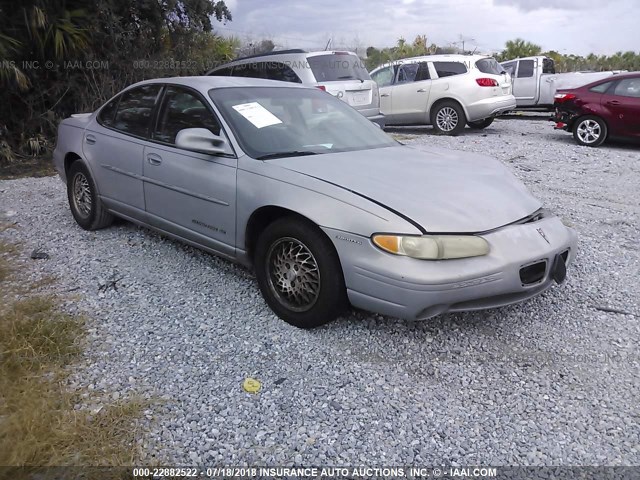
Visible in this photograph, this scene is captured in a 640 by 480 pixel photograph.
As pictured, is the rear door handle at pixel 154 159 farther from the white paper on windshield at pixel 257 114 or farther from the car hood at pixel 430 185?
the car hood at pixel 430 185

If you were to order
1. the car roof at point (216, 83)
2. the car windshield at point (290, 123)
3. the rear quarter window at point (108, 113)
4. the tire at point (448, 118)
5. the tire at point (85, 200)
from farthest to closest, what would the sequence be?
1. the tire at point (448, 118)
2. the tire at point (85, 200)
3. the rear quarter window at point (108, 113)
4. the car roof at point (216, 83)
5. the car windshield at point (290, 123)

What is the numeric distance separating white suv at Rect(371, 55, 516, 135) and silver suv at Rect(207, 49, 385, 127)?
2.48m

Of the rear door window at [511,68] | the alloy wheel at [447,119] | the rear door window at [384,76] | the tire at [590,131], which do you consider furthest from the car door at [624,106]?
the rear door window at [511,68]

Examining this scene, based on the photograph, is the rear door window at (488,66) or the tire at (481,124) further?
the tire at (481,124)

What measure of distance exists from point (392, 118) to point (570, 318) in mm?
9257

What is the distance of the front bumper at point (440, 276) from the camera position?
2.78 metres

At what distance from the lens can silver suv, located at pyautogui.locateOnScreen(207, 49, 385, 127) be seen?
865 centimetres

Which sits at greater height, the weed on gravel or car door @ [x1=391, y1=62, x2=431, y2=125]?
car door @ [x1=391, y1=62, x2=431, y2=125]

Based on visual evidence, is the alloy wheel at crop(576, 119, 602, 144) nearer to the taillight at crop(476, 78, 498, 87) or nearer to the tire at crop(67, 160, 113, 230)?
the taillight at crop(476, 78, 498, 87)

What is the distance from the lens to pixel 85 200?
5043mm

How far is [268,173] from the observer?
11.0 feet

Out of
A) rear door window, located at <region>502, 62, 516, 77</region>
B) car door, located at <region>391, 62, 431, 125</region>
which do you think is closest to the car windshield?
car door, located at <region>391, 62, 431, 125</region>

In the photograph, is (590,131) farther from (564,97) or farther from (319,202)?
(319,202)

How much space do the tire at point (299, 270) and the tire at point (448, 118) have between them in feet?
28.9
